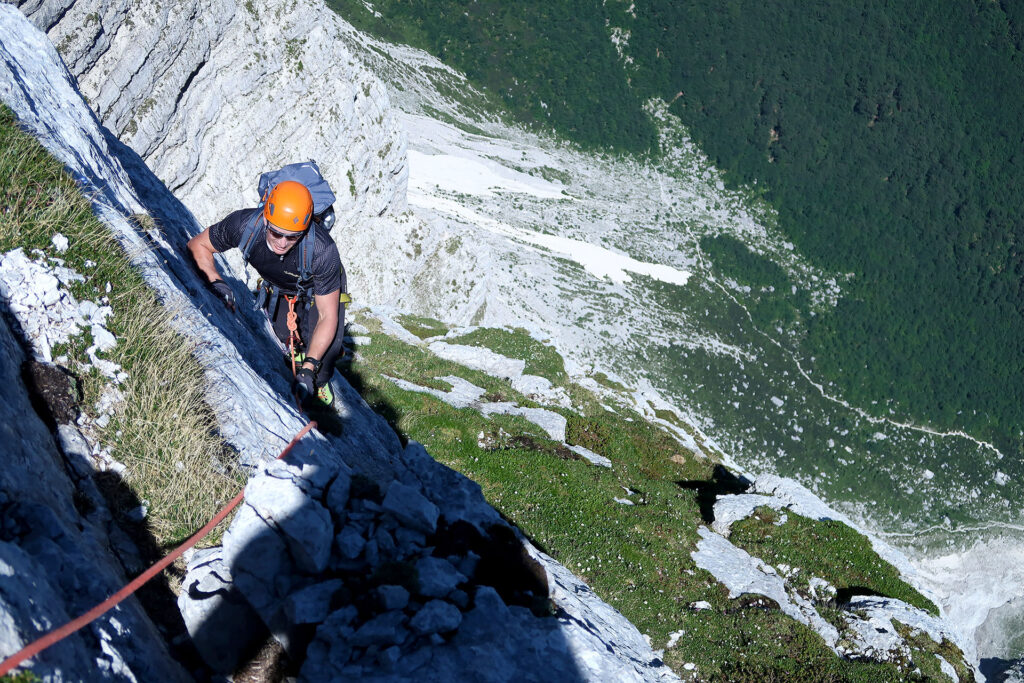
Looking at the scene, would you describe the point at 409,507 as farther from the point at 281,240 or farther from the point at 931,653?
the point at 931,653

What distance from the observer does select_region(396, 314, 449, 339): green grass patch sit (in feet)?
122

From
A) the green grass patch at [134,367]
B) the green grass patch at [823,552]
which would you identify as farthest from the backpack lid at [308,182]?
the green grass patch at [823,552]

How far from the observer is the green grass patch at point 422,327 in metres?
37.3

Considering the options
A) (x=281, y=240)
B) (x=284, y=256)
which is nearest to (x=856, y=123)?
(x=284, y=256)

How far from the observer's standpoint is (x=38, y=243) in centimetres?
745

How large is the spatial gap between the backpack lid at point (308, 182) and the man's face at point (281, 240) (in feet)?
2.26

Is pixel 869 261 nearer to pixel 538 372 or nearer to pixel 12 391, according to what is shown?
pixel 538 372

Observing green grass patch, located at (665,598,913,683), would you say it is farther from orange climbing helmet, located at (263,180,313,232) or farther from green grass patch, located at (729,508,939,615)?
orange climbing helmet, located at (263,180,313,232)

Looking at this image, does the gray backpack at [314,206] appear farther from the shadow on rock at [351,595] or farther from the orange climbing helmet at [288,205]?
the shadow on rock at [351,595]

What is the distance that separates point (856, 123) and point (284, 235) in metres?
183

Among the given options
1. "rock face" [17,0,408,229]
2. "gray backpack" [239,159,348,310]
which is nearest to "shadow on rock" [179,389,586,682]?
"gray backpack" [239,159,348,310]

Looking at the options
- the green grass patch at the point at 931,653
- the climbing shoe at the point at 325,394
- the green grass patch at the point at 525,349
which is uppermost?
the climbing shoe at the point at 325,394

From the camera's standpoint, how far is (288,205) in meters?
8.34

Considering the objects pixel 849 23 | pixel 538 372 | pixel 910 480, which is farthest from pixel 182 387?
pixel 849 23
